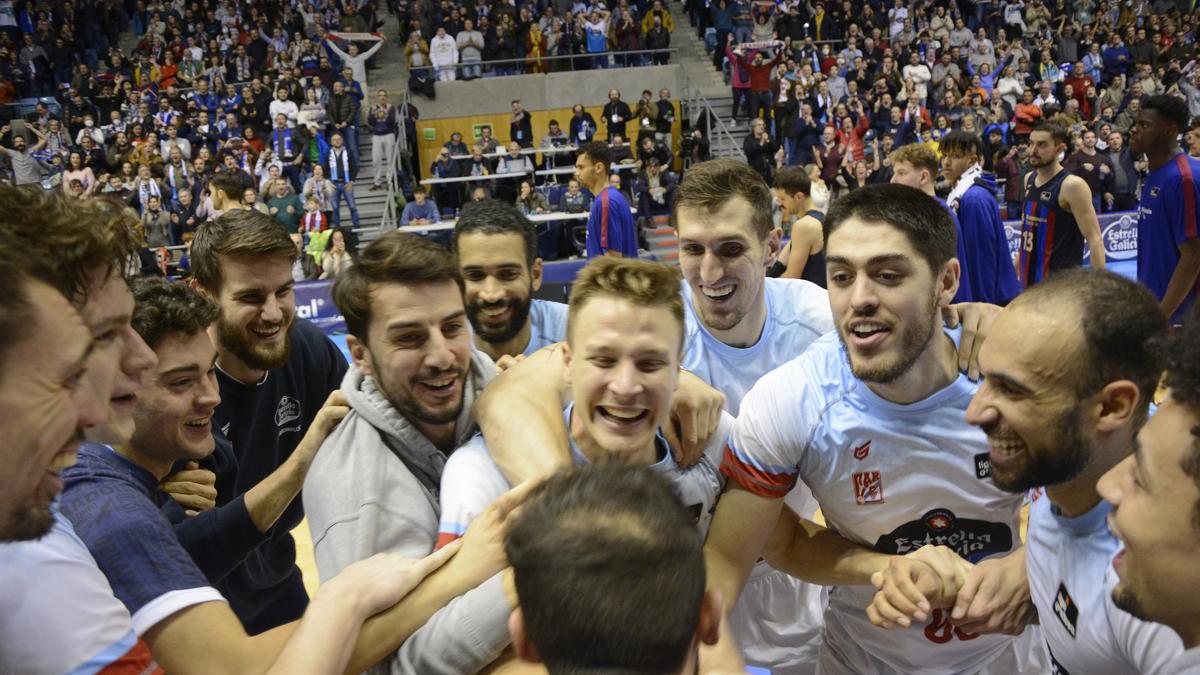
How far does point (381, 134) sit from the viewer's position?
17781 millimetres

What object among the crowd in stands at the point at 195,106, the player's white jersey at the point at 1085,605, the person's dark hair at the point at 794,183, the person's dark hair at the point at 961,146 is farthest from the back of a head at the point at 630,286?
the crowd in stands at the point at 195,106

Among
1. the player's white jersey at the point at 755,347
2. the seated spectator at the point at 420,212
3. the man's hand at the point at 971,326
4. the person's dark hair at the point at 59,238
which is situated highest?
the person's dark hair at the point at 59,238

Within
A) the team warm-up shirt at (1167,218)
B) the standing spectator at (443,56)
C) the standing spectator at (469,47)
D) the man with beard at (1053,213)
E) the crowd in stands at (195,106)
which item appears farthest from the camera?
the standing spectator at (469,47)

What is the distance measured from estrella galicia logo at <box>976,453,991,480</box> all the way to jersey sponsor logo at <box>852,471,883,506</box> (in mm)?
270

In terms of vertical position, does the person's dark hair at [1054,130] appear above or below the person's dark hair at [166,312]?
above

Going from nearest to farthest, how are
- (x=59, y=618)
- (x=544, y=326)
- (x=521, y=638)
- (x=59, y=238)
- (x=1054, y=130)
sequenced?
(x=521, y=638) → (x=59, y=618) → (x=59, y=238) → (x=544, y=326) → (x=1054, y=130)

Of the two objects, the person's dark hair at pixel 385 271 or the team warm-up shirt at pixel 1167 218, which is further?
the team warm-up shirt at pixel 1167 218

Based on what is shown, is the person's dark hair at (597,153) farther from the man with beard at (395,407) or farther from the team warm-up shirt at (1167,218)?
the man with beard at (395,407)

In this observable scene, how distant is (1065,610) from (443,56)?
19795 millimetres

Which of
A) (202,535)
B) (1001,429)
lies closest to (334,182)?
(202,535)

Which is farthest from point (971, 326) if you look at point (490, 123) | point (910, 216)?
point (490, 123)

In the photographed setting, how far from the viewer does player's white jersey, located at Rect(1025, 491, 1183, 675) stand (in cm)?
187

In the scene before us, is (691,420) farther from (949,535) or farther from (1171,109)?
(1171,109)

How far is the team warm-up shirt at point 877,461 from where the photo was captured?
2.61 meters
